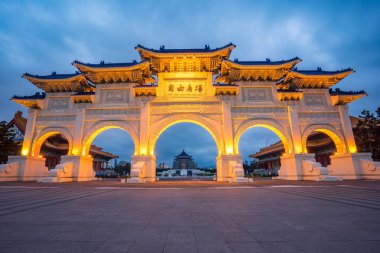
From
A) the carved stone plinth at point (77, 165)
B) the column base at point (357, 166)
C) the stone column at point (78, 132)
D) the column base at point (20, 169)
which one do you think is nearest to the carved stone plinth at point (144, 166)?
the carved stone plinth at point (77, 165)

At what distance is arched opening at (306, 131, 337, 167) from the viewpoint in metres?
23.2

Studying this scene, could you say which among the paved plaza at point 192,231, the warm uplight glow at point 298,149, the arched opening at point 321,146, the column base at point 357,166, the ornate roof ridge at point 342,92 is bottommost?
the paved plaza at point 192,231

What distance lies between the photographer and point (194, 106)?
1641cm

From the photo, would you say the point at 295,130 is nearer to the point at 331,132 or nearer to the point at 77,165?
the point at 331,132

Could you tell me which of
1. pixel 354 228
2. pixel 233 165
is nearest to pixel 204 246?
pixel 354 228

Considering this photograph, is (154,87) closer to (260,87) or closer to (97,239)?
(260,87)

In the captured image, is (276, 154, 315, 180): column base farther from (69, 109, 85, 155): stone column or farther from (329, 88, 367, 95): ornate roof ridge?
(69, 109, 85, 155): stone column

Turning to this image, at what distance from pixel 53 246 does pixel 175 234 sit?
4.37 ft

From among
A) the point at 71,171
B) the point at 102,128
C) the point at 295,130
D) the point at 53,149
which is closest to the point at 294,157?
the point at 295,130

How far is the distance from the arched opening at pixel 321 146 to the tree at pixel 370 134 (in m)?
4.78

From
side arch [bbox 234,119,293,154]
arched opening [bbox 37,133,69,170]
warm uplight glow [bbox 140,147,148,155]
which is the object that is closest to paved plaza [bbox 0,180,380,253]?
warm uplight glow [bbox 140,147,148,155]

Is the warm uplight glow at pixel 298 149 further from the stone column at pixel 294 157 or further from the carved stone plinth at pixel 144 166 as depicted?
the carved stone plinth at pixel 144 166

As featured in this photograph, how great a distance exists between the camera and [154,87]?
53.6 feet

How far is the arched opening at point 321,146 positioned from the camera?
2319cm
